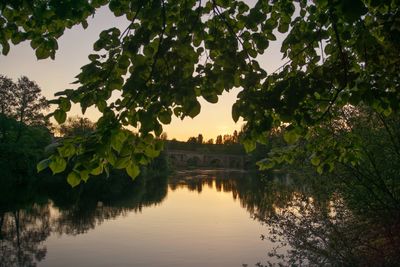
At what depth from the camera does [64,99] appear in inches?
141

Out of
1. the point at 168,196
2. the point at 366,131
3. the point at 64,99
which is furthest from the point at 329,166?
the point at 168,196

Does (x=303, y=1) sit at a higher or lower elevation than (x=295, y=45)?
higher

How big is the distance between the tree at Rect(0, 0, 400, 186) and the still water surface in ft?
30.2

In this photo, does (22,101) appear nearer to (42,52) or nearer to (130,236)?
(130,236)

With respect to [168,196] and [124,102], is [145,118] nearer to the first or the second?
[124,102]

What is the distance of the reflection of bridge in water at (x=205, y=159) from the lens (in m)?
145

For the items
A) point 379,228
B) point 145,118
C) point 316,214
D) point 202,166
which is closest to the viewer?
point 145,118

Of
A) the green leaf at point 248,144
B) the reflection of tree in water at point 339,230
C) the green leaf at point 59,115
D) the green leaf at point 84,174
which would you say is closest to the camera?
the green leaf at point 84,174

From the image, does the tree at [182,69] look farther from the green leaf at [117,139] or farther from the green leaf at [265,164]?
the green leaf at [265,164]

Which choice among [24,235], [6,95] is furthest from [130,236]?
[6,95]

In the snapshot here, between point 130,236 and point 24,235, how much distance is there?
526 cm

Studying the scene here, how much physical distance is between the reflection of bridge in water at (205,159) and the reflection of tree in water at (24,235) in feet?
370

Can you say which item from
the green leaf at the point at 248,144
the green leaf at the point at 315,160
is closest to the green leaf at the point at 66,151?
the green leaf at the point at 248,144

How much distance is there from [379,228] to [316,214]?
151 centimetres
